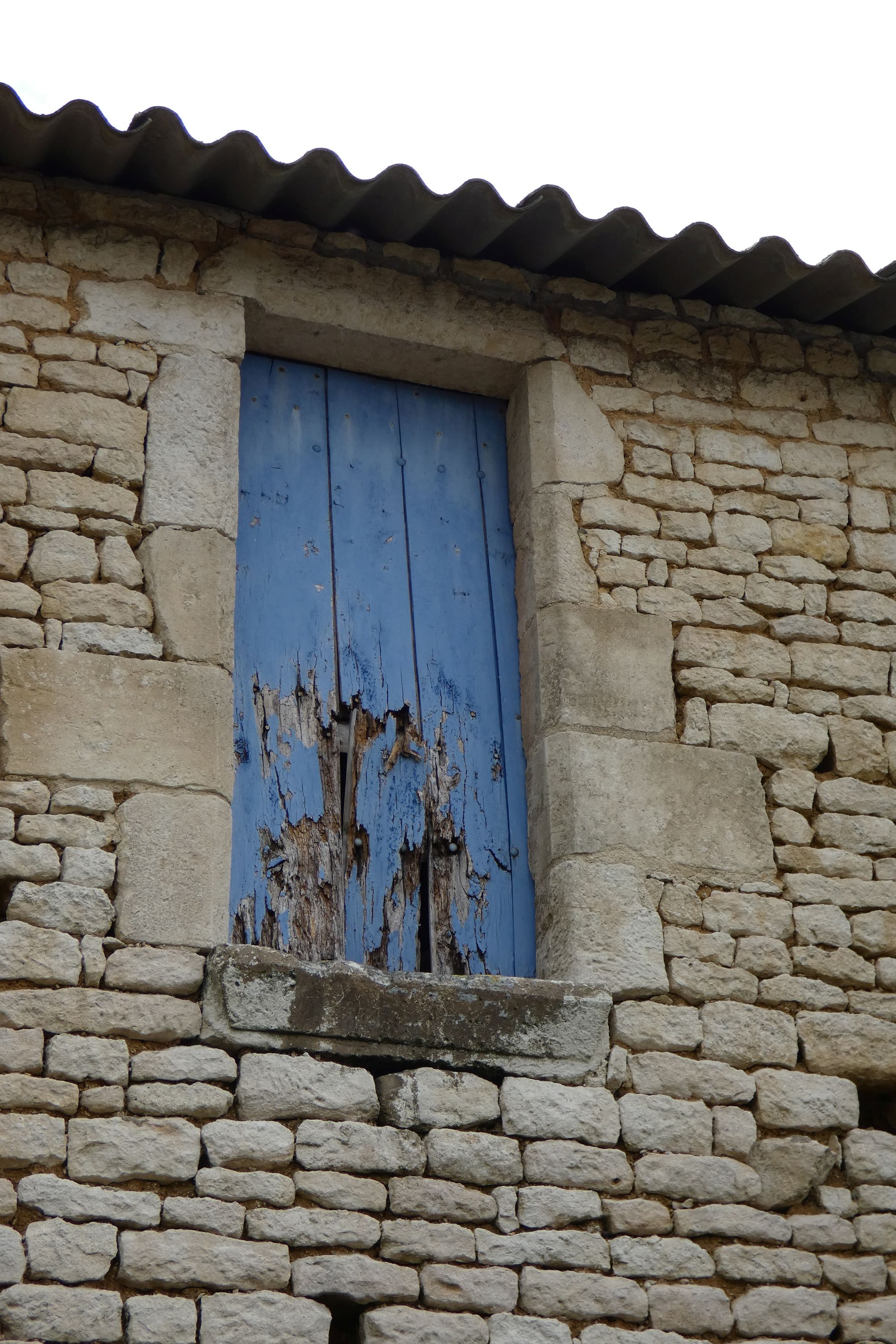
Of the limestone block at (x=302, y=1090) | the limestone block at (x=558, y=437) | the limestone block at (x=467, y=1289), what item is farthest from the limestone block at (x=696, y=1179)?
the limestone block at (x=558, y=437)

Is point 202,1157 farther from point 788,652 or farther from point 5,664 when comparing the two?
point 788,652

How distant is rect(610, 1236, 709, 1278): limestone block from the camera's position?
3.93 meters

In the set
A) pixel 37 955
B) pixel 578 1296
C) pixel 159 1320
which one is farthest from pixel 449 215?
pixel 159 1320

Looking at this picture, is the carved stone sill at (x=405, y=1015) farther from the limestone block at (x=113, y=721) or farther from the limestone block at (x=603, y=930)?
the limestone block at (x=113, y=721)

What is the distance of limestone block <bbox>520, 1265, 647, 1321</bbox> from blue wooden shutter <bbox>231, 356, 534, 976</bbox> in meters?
0.86

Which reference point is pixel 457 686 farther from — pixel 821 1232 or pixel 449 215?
pixel 821 1232

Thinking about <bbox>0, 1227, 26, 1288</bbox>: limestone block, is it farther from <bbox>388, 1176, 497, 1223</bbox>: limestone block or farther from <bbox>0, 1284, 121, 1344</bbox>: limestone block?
<bbox>388, 1176, 497, 1223</bbox>: limestone block

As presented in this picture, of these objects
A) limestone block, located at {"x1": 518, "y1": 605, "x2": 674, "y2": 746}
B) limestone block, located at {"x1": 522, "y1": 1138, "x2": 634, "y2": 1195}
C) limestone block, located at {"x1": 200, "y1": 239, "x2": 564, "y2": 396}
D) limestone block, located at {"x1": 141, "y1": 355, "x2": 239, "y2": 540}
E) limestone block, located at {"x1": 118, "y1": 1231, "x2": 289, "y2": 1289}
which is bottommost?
limestone block, located at {"x1": 118, "y1": 1231, "x2": 289, "y2": 1289}

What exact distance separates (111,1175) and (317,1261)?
0.51 metres

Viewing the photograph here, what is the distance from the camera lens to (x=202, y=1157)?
3725 mm

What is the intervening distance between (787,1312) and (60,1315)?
177 centimetres

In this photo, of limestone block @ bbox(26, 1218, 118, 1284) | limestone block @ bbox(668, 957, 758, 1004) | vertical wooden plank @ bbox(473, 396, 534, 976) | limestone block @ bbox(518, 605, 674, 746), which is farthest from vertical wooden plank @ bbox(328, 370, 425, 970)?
limestone block @ bbox(26, 1218, 118, 1284)

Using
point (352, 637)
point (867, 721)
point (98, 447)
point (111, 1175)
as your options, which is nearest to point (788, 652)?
point (867, 721)

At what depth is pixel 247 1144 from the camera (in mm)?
3754
